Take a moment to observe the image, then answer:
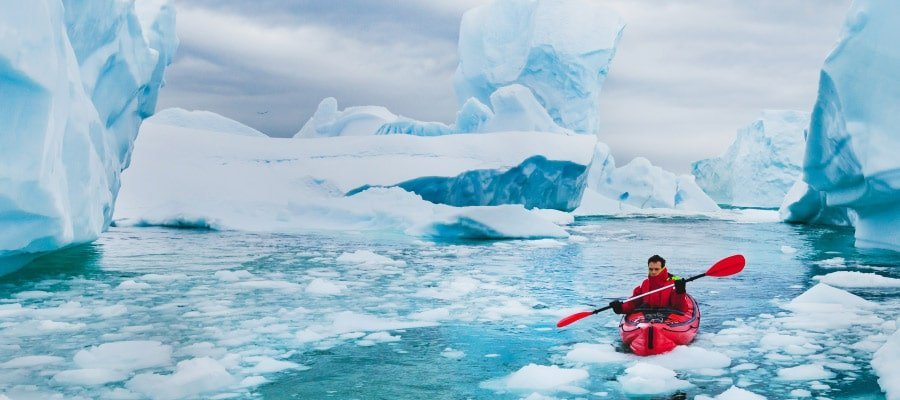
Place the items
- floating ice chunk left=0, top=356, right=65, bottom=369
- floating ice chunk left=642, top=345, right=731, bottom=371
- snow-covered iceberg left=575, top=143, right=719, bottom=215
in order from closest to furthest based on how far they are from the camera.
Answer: floating ice chunk left=0, top=356, right=65, bottom=369, floating ice chunk left=642, top=345, right=731, bottom=371, snow-covered iceberg left=575, top=143, right=719, bottom=215

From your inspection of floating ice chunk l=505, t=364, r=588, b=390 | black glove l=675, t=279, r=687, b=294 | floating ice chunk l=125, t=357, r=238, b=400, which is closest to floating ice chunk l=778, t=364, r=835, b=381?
black glove l=675, t=279, r=687, b=294

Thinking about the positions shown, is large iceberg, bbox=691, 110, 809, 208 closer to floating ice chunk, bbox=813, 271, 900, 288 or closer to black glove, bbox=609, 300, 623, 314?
floating ice chunk, bbox=813, 271, 900, 288

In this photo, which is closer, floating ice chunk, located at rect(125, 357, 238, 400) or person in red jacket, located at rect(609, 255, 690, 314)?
floating ice chunk, located at rect(125, 357, 238, 400)

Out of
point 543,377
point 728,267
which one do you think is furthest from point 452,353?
point 728,267

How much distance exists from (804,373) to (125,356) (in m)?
4.13

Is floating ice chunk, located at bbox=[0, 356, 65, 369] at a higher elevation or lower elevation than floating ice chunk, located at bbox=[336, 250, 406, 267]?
lower

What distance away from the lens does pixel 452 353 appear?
16.7 ft

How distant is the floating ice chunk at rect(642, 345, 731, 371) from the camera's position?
4.73 metres

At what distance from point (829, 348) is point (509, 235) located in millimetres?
9932

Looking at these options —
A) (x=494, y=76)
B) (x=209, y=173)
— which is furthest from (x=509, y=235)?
(x=494, y=76)

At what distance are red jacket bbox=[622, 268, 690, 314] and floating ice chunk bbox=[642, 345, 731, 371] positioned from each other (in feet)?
1.75

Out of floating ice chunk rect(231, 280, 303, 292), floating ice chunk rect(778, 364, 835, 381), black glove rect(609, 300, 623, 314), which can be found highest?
black glove rect(609, 300, 623, 314)

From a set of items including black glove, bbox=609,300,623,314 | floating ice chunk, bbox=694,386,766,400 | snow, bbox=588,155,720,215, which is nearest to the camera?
floating ice chunk, bbox=694,386,766,400

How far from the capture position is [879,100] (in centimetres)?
1032
